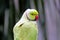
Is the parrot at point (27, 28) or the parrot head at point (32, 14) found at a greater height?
the parrot head at point (32, 14)

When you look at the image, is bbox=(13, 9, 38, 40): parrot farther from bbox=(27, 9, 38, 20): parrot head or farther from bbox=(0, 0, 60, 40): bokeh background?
bbox=(0, 0, 60, 40): bokeh background

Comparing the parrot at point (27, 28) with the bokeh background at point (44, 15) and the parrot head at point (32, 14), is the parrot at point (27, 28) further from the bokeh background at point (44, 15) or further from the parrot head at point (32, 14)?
the bokeh background at point (44, 15)

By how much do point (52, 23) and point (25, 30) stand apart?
391 millimetres

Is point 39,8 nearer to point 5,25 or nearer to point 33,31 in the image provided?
point 5,25

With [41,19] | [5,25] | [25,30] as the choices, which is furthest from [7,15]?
[25,30]

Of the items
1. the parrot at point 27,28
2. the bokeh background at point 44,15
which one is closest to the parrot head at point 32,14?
the parrot at point 27,28

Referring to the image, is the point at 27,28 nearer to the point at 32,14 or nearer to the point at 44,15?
the point at 32,14

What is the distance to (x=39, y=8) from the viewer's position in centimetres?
72

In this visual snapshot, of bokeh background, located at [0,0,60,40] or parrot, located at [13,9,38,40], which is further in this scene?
bokeh background, located at [0,0,60,40]

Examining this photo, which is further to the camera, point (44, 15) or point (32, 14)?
point (44, 15)

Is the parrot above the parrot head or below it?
below

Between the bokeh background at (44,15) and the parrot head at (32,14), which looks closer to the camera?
the parrot head at (32,14)

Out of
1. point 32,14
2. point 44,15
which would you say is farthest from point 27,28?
point 44,15

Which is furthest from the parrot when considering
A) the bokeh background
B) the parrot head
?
the bokeh background
